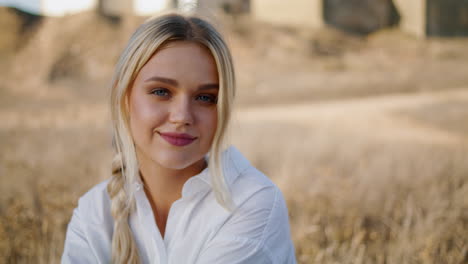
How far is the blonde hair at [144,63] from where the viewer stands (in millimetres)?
881

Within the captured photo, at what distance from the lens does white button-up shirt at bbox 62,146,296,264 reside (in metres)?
0.85

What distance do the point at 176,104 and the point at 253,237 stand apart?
364mm

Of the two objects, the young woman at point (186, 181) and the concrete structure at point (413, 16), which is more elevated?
the concrete structure at point (413, 16)

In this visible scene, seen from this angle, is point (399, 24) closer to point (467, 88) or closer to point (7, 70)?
point (467, 88)

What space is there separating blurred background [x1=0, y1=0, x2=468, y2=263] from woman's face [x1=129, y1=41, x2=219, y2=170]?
18cm

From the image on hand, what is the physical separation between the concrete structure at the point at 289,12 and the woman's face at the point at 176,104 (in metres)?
6.75

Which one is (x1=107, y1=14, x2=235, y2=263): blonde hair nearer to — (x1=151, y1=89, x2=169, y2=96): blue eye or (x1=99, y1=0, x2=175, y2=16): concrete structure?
(x1=151, y1=89, x2=169, y2=96): blue eye

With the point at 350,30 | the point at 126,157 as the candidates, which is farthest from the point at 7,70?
the point at 126,157

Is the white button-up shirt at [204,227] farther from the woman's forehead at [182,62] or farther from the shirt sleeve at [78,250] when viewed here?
the woman's forehead at [182,62]

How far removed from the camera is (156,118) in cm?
91

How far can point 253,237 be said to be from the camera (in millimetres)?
850

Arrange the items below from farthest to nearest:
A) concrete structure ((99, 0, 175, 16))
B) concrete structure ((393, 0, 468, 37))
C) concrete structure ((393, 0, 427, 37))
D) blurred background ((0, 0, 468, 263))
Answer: concrete structure ((99, 0, 175, 16)), concrete structure ((393, 0, 427, 37)), concrete structure ((393, 0, 468, 37)), blurred background ((0, 0, 468, 263))

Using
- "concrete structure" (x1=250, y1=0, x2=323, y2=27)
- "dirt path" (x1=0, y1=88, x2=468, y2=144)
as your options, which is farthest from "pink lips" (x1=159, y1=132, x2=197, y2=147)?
"concrete structure" (x1=250, y1=0, x2=323, y2=27)

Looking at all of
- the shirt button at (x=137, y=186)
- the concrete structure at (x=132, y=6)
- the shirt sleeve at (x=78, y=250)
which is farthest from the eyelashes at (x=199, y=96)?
the concrete structure at (x=132, y=6)
